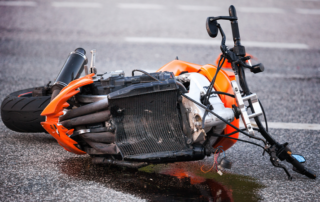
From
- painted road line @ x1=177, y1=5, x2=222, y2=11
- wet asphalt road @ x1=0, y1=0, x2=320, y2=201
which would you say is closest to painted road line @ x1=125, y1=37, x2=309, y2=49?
wet asphalt road @ x1=0, y1=0, x2=320, y2=201

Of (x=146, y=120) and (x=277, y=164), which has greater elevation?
(x=146, y=120)

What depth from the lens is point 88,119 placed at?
2709 millimetres

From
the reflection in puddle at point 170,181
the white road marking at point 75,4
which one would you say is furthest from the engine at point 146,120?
the white road marking at point 75,4

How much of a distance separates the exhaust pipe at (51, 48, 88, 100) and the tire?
0.21 m

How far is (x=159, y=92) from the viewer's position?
2.63 meters

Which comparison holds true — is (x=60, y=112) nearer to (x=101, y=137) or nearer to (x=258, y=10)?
(x=101, y=137)

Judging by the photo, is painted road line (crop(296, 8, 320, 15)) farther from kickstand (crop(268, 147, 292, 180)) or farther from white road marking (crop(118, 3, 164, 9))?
kickstand (crop(268, 147, 292, 180))

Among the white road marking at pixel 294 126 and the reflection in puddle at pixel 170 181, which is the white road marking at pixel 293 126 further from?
the reflection in puddle at pixel 170 181

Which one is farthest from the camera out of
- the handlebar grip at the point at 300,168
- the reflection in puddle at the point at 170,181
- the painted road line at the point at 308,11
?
the painted road line at the point at 308,11

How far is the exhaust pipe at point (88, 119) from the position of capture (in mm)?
2682

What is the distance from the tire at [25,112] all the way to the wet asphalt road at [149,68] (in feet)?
0.66

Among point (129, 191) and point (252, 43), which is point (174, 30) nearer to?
point (252, 43)

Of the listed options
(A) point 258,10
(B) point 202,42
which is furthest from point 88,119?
(A) point 258,10

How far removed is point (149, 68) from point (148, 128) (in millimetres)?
3285
